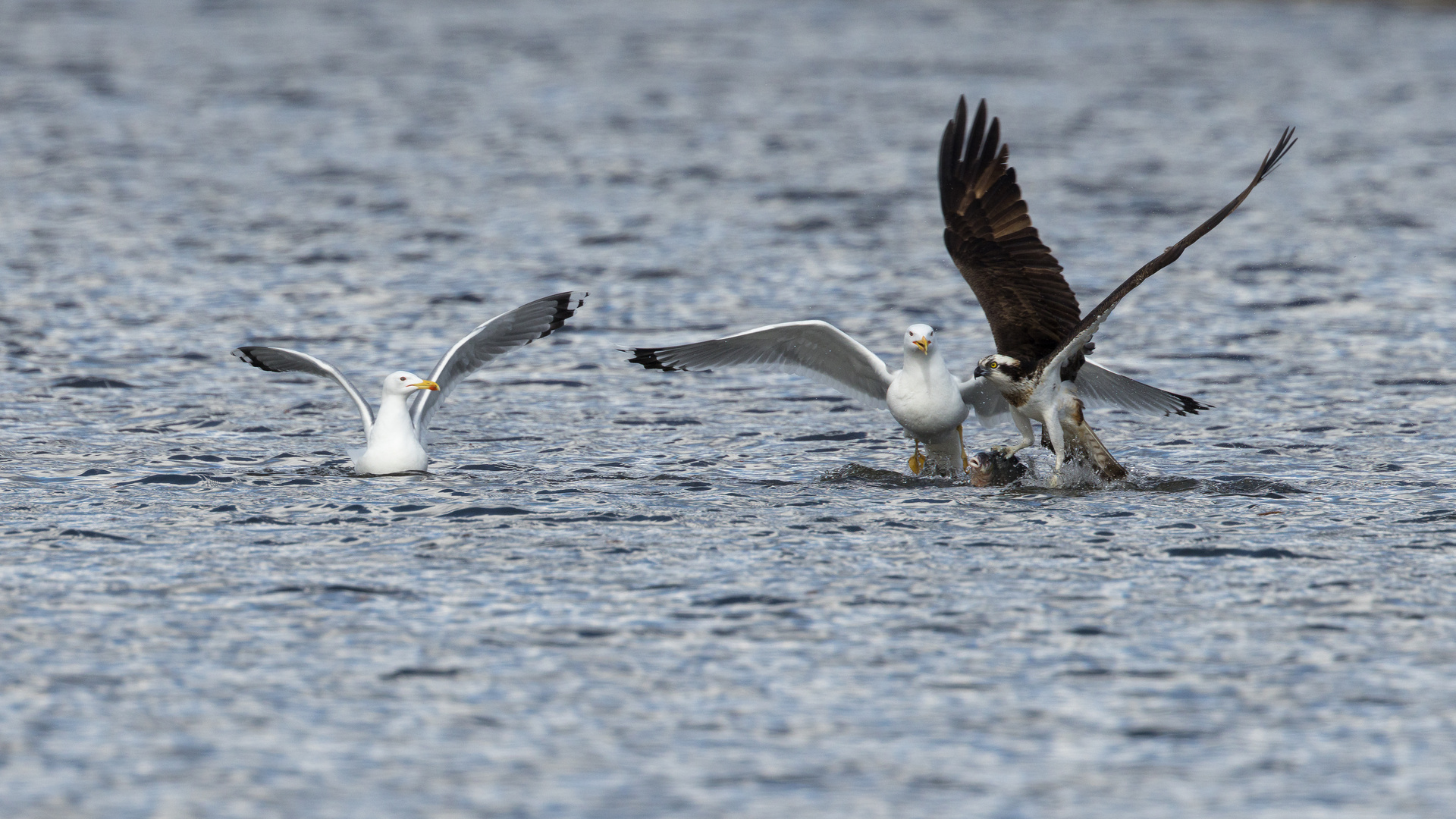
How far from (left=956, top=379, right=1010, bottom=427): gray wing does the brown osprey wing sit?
0.34 metres

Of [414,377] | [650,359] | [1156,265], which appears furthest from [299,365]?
[1156,265]

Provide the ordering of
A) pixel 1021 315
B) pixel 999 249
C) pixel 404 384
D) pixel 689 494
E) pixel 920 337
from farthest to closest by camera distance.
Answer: pixel 999 249 → pixel 1021 315 → pixel 404 384 → pixel 920 337 → pixel 689 494

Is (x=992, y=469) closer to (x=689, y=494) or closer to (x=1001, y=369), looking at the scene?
(x=1001, y=369)

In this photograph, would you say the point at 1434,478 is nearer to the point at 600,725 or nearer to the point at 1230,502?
the point at 1230,502

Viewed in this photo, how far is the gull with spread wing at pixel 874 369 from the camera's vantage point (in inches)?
565

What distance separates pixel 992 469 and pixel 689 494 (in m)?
2.30

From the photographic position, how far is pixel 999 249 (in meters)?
15.2

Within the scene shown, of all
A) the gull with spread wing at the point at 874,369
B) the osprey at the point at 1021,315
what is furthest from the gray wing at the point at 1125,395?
the gull with spread wing at the point at 874,369

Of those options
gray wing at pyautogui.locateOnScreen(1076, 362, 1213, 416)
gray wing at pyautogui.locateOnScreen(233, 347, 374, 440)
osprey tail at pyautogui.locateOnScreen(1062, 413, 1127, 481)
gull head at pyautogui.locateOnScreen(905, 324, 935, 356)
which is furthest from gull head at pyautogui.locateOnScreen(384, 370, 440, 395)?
gray wing at pyautogui.locateOnScreen(1076, 362, 1213, 416)

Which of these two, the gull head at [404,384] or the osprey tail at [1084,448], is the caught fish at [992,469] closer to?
the osprey tail at [1084,448]

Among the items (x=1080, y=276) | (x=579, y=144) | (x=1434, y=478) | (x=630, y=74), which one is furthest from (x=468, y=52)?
(x=1434, y=478)

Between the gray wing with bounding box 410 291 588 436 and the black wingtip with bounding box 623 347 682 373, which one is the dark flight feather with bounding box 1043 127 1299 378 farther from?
the gray wing with bounding box 410 291 588 436

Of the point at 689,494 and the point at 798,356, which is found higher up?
the point at 798,356

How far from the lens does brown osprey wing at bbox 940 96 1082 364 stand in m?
14.6
